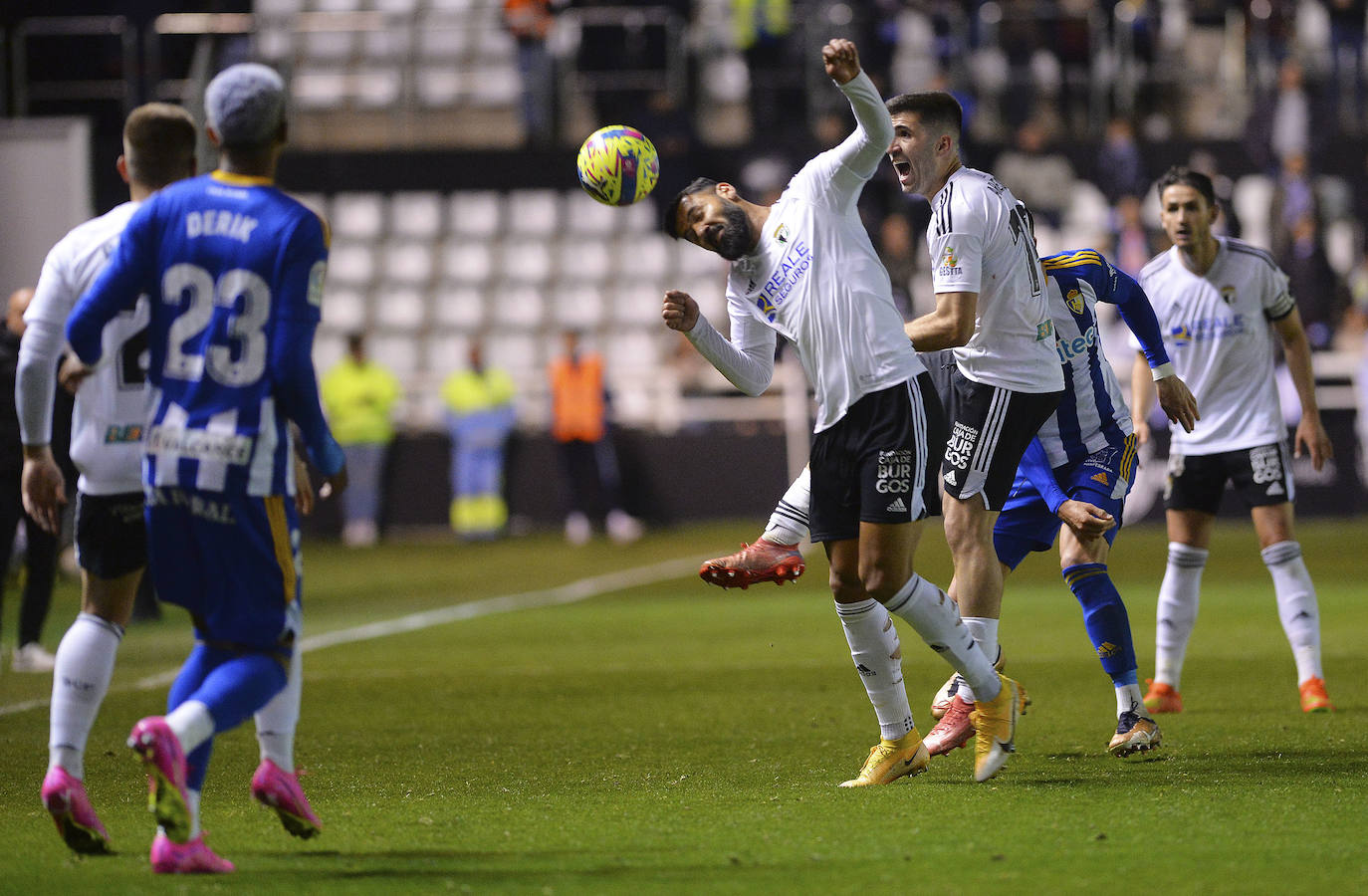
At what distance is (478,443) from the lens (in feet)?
66.7

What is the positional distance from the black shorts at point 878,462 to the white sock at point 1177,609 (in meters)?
2.55

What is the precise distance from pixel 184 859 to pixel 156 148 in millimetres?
1994

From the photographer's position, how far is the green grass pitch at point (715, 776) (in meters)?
4.27

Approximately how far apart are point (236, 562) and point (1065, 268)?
3443 millimetres

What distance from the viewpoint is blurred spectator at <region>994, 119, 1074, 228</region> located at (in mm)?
21984

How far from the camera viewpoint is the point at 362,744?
6922 millimetres

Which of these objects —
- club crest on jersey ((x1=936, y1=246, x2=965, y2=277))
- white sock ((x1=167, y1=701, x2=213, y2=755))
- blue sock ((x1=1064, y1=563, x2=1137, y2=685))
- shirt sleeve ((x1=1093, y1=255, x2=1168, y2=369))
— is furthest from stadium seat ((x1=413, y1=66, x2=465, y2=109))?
white sock ((x1=167, y1=701, x2=213, y2=755))

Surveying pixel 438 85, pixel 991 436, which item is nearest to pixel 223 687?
pixel 991 436

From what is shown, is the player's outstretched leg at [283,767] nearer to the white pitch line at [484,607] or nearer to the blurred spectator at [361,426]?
the white pitch line at [484,607]

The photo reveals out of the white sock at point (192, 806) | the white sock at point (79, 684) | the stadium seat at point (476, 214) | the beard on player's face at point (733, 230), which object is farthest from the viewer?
the stadium seat at point (476, 214)

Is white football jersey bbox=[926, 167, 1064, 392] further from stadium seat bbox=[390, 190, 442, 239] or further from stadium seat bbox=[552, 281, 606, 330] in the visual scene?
stadium seat bbox=[390, 190, 442, 239]

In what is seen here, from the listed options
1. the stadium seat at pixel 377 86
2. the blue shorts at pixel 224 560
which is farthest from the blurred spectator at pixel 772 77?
the blue shorts at pixel 224 560

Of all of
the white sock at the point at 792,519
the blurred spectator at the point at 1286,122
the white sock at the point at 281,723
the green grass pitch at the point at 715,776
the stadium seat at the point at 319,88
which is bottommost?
the green grass pitch at the point at 715,776

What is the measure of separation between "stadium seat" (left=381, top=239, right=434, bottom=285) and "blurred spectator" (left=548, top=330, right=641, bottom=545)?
201 inches
